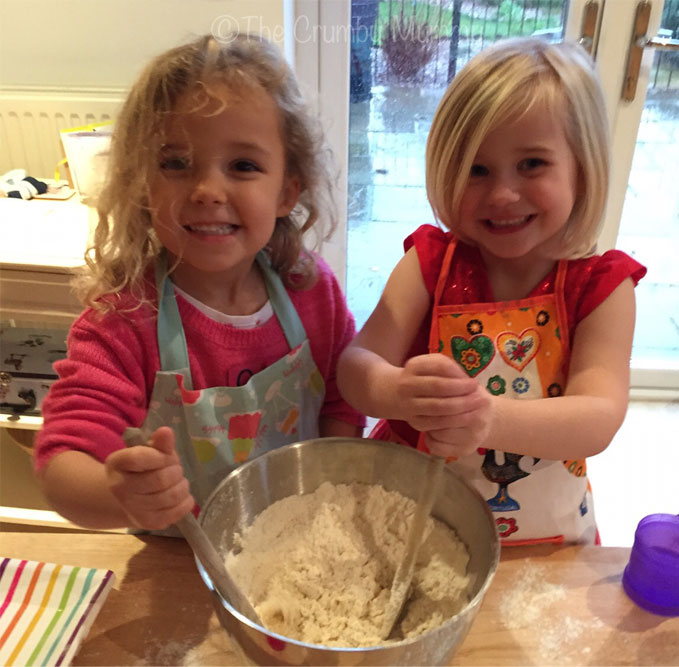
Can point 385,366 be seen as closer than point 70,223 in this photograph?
Yes

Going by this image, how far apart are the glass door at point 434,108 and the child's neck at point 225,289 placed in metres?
1.11

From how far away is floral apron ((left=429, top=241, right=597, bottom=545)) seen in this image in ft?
2.44

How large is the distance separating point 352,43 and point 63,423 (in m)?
1.40

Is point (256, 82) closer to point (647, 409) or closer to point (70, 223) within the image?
point (70, 223)

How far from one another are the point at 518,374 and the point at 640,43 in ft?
4.30

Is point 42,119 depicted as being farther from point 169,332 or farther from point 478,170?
point 478,170

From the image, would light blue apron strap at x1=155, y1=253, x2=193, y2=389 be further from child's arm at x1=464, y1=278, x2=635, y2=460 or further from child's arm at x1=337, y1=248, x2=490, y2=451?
child's arm at x1=464, y1=278, x2=635, y2=460

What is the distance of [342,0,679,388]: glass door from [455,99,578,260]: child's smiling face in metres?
1.16

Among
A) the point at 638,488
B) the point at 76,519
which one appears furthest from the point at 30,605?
the point at 638,488

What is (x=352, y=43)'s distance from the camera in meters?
1.68

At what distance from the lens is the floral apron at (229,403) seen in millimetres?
734

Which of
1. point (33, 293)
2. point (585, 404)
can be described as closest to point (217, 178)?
point (585, 404)

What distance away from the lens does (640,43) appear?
1615mm

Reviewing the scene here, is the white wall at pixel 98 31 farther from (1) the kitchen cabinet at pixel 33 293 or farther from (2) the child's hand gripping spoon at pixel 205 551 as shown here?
(2) the child's hand gripping spoon at pixel 205 551
